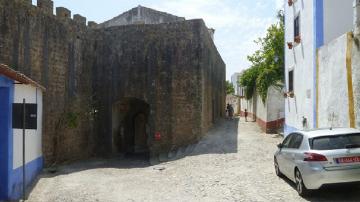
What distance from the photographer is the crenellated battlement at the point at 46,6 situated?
599 inches

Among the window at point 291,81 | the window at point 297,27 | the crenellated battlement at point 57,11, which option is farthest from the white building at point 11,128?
the window at point 291,81

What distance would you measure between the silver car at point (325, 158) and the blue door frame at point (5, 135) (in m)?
6.19

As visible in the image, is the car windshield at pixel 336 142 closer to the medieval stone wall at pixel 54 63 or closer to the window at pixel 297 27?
the window at pixel 297 27

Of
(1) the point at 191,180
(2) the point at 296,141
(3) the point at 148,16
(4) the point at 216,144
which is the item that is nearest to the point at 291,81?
(4) the point at 216,144

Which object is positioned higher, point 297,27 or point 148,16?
point 148,16

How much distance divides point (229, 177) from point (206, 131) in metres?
8.52

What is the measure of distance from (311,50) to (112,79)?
30.2 feet

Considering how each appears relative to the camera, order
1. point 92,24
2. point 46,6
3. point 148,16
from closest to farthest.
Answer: point 46,6 < point 92,24 < point 148,16

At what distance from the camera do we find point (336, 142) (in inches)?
322

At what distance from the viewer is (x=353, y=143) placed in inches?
319

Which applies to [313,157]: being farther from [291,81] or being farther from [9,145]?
[291,81]

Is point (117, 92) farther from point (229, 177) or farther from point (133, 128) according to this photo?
point (229, 177)

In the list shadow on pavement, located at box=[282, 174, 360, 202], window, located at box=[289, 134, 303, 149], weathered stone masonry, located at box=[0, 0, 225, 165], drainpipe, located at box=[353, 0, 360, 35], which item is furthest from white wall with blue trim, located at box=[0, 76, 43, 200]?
drainpipe, located at box=[353, 0, 360, 35]

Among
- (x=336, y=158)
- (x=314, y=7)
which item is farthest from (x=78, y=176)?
(x=314, y=7)
